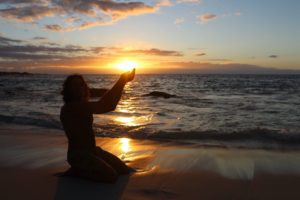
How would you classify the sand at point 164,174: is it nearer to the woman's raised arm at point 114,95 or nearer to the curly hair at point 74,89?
the woman's raised arm at point 114,95

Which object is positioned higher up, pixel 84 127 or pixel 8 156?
pixel 84 127

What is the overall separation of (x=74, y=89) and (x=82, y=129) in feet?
2.14

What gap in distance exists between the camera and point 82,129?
5.55m

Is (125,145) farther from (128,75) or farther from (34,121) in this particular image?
(34,121)

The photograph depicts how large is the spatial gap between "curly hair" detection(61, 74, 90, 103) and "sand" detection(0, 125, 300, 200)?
4.20 ft

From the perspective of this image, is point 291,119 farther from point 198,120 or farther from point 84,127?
point 84,127

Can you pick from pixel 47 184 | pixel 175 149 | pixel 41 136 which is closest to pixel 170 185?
pixel 47 184

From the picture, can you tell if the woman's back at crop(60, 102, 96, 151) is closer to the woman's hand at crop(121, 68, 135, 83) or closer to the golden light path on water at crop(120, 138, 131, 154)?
the woman's hand at crop(121, 68, 135, 83)

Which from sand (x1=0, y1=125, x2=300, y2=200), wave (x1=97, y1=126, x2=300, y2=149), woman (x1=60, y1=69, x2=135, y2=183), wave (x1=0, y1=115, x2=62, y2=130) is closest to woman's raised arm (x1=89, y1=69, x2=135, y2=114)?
woman (x1=60, y1=69, x2=135, y2=183)

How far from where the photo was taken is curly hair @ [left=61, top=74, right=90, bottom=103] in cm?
532

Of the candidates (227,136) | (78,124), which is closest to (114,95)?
(78,124)

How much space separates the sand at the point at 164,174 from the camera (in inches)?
198

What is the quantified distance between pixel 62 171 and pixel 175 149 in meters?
2.92

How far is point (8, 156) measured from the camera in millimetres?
7285
